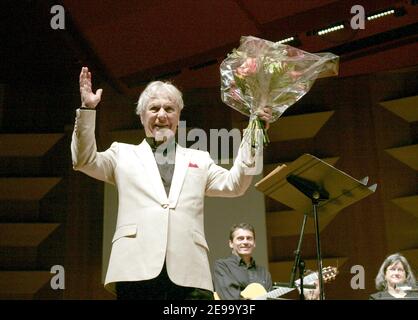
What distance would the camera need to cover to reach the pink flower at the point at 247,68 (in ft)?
7.38

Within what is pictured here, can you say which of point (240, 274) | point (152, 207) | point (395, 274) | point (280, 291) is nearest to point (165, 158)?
point (152, 207)

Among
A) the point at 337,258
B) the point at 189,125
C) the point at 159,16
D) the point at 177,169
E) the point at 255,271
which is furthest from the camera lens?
the point at 189,125

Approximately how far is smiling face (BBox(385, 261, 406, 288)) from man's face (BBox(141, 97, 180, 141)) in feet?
8.23

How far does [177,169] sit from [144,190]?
15 centimetres

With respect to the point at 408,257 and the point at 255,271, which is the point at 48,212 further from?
the point at 408,257

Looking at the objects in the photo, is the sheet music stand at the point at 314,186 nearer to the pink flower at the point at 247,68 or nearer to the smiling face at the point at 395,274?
the pink flower at the point at 247,68

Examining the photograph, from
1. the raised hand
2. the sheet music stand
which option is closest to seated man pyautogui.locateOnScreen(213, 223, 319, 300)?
the sheet music stand

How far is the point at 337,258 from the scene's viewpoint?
493 centimetres

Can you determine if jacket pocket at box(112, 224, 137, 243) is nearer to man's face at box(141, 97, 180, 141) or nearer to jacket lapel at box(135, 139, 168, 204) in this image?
jacket lapel at box(135, 139, 168, 204)

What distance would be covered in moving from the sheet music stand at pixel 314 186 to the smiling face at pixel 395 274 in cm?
171

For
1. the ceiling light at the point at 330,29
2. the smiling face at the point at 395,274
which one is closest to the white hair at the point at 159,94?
the smiling face at the point at 395,274
